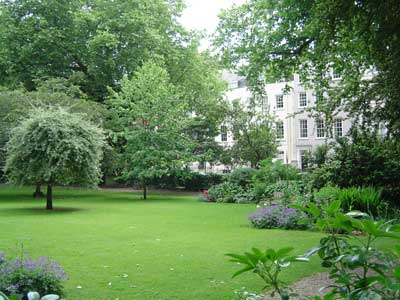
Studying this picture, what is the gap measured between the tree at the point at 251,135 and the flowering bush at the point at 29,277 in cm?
2669

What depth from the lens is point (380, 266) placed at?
77.3 inches

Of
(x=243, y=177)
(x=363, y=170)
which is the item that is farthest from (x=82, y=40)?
(x=363, y=170)

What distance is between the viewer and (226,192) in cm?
2520

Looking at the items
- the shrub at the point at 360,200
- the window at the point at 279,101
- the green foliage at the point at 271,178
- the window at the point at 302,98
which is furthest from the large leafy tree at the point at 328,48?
the window at the point at 279,101

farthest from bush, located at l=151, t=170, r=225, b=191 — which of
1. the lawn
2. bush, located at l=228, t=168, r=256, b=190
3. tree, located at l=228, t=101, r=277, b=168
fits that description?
the lawn

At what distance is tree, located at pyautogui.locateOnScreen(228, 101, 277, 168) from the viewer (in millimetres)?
32219

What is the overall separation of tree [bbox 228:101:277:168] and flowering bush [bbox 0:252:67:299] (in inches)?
1051

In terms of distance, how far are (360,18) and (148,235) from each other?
7436mm

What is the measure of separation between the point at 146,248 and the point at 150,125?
53.9 feet

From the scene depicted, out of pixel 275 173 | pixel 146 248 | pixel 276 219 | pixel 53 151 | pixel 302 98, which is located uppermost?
pixel 302 98

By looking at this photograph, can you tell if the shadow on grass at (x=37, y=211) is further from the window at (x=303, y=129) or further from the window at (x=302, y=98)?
the window at (x=303, y=129)

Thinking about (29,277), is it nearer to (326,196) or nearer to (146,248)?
(146,248)

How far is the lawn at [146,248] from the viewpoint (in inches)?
263

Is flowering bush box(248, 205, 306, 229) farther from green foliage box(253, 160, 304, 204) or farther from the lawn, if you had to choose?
green foliage box(253, 160, 304, 204)
